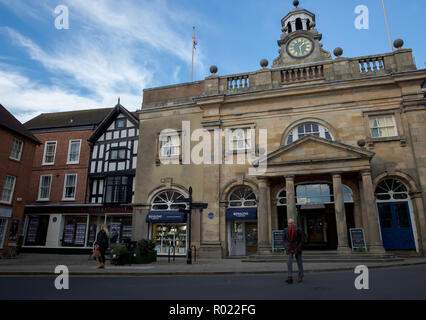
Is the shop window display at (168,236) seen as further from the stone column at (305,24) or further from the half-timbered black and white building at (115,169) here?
the stone column at (305,24)

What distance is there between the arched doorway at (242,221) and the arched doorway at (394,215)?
→ 6.58 meters

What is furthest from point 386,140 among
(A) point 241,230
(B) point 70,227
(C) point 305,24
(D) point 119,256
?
(B) point 70,227

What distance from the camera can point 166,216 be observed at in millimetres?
17875

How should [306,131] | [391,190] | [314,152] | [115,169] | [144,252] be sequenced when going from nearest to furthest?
[144,252]
[314,152]
[391,190]
[306,131]
[115,169]

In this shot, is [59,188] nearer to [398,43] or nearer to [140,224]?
[140,224]

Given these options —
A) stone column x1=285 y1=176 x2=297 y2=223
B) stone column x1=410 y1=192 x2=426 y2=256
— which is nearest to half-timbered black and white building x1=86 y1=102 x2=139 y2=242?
stone column x1=285 y1=176 x2=297 y2=223

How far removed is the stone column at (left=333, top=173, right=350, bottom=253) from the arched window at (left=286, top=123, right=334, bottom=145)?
131 inches

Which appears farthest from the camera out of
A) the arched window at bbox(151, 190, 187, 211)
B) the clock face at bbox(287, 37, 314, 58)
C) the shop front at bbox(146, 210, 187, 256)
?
the clock face at bbox(287, 37, 314, 58)

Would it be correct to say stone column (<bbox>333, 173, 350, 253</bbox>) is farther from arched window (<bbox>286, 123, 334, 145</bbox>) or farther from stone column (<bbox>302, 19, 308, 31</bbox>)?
stone column (<bbox>302, 19, 308, 31</bbox>)

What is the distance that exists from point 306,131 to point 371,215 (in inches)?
226

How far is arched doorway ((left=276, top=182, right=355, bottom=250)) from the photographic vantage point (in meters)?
16.0

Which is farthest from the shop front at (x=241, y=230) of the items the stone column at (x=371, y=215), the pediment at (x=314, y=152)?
the stone column at (x=371, y=215)

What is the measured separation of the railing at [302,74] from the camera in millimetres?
17625
